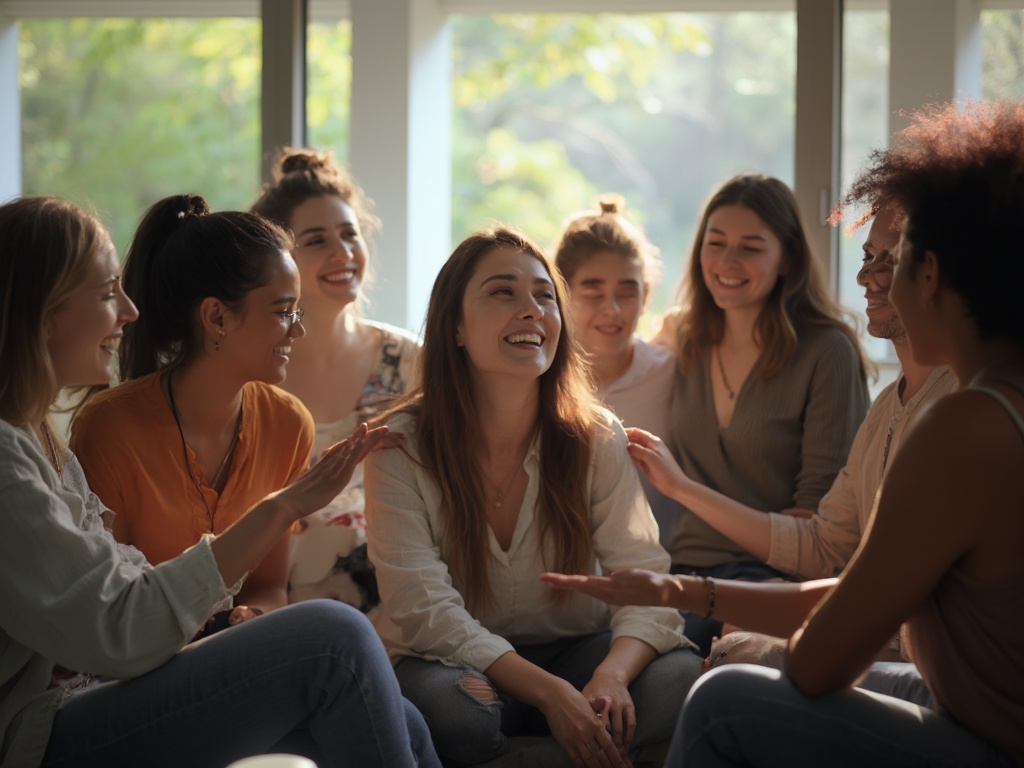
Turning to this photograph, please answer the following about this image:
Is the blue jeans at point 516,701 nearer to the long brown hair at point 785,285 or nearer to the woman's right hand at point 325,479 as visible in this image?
the woman's right hand at point 325,479

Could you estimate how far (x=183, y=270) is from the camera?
223cm

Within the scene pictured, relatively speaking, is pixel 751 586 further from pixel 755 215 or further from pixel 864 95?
pixel 864 95

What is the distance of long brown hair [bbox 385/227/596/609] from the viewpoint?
2.29m

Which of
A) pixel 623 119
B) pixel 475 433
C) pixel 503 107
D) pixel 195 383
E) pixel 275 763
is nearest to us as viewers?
pixel 275 763

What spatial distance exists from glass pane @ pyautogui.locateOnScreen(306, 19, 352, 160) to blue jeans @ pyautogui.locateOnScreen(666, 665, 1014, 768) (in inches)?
242

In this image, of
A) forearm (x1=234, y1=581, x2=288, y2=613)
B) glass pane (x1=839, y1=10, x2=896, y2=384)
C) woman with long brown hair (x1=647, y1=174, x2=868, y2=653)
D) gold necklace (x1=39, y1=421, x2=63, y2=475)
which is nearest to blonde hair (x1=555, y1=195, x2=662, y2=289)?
woman with long brown hair (x1=647, y1=174, x2=868, y2=653)

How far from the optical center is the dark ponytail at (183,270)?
2227 millimetres

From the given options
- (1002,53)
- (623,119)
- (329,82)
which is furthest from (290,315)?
(623,119)

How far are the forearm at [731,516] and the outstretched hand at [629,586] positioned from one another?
84 cm

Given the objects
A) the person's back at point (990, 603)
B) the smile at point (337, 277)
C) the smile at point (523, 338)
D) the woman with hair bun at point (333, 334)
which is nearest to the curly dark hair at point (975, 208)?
the person's back at point (990, 603)

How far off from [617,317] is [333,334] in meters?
0.73

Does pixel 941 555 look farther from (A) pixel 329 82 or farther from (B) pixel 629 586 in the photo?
→ (A) pixel 329 82

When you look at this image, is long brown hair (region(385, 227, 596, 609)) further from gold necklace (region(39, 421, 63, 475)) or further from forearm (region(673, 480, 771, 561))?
gold necklace (region(39, 421, 63, 475))

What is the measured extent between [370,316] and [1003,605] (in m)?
2.64
